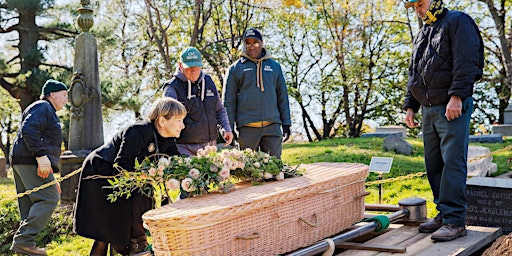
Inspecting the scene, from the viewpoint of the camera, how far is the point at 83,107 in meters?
7.53

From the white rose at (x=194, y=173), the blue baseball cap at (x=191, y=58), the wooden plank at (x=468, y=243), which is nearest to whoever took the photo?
the white rose at (x=194, y=173)

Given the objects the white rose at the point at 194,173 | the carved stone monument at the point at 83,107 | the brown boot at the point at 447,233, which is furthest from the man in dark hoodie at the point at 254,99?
the carved stone monument at the point at 83,107

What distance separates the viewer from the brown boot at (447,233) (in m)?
3.75

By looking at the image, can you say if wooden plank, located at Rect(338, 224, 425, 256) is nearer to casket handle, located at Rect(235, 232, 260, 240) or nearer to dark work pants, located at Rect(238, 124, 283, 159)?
casket handle, located at Rect(235, 232, 260, 240)

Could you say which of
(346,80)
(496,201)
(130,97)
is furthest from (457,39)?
(346,80)

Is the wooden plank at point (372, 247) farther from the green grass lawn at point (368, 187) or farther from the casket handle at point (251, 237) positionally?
the green grass lawn at point (368, 187)

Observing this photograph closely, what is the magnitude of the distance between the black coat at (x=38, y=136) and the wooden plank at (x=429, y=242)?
297cm

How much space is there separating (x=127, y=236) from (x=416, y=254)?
1.87 meters

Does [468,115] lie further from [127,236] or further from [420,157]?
[420,157]

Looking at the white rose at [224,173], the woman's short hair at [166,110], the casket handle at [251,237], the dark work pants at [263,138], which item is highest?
the woman's short hair at [166,110]

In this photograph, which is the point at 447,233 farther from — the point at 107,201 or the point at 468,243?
the point at 107,201

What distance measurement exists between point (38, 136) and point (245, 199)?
2.76 meters

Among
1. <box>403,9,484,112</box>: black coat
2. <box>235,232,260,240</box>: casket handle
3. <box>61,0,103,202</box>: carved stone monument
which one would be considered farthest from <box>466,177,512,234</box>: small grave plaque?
<box>61,0,103,202</box>: carved stone monument

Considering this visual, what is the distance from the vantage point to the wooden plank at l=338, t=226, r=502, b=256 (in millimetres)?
3529
